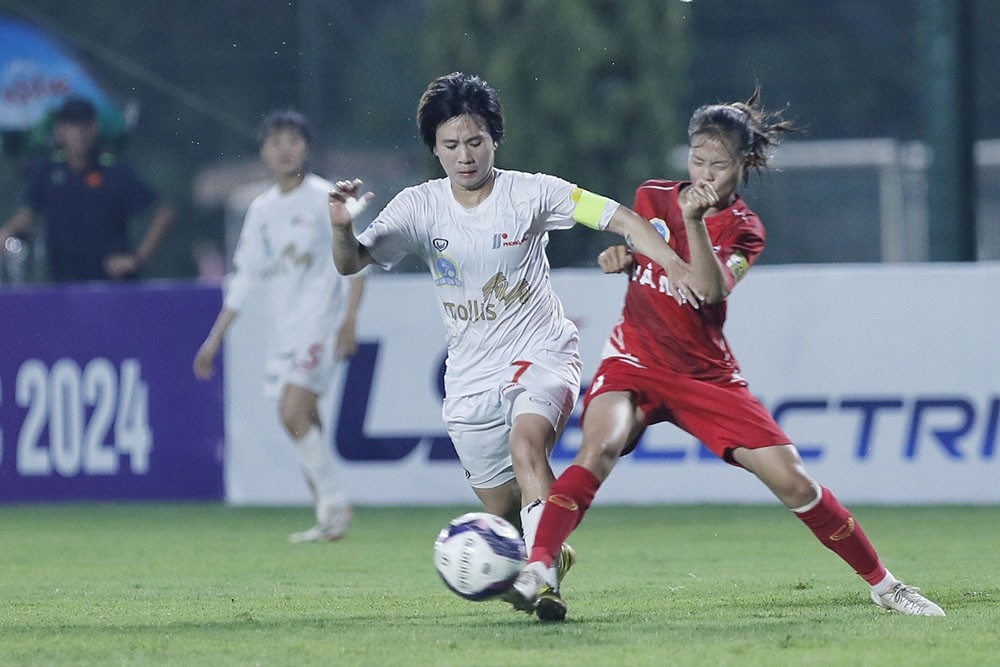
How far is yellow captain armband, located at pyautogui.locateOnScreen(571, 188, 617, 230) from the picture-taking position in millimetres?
6176

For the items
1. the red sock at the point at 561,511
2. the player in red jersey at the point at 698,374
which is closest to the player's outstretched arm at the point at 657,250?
the player in red jersey at the point at 698,374

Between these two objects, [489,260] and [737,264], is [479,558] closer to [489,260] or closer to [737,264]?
A: [489,260]

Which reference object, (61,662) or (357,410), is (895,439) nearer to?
(357,410)

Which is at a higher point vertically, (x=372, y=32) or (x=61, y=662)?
(x=372, y=32)

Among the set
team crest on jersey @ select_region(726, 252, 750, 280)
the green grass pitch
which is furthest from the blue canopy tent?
team crest on jersey @ select_region(726, 252, 750, 280)

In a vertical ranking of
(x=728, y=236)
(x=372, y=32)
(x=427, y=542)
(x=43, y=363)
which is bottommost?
(x=427, y=542)

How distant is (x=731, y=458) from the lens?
20.5 feet

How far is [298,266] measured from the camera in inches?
387

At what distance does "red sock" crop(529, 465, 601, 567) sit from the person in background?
679 centimetres

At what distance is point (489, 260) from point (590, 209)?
1.30ft

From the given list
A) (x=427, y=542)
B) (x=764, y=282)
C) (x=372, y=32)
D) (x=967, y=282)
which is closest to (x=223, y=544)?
(x=427, y=542)

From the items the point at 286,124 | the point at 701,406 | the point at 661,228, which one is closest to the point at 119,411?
the point at 286,124

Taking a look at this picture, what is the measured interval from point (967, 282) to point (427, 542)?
3.62 m

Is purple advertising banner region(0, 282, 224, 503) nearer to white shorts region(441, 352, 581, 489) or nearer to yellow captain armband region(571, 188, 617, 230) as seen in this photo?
white shorts region(441, 352, 581, 489)
